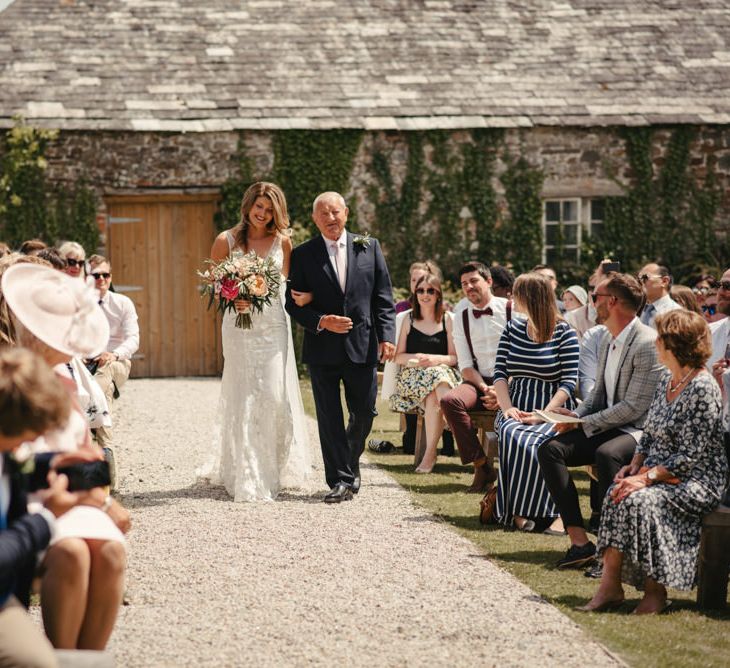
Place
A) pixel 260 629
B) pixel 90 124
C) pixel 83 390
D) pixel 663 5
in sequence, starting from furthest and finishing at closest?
1. pixel 663 5
2. pixel 90 124
3. pixel 83 390
4. pixel 260 629

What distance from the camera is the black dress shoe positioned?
25.1ft

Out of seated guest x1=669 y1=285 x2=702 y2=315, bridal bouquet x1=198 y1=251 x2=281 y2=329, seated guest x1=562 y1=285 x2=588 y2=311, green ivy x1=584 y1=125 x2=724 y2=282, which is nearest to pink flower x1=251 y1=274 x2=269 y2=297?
bridal bouquet x1=198 y1=251 x2=281 y2=329

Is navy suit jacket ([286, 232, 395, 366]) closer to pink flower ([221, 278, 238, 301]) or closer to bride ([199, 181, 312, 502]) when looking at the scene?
bride ([199, 181, 312, 502])

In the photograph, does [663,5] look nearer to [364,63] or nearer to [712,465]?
[364,63]

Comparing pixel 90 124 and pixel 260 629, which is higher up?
pixel 90 124

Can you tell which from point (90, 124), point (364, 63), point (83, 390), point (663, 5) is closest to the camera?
point (83, 390)

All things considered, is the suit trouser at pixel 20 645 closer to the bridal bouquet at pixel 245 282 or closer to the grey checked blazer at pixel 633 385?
the grey checked blazer at pixel 633 385

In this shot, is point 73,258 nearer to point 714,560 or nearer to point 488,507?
point 488,507

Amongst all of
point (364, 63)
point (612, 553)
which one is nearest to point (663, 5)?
point (364, 63)

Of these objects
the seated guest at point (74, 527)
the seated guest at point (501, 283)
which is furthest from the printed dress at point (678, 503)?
the seated guest at point (501, 283)

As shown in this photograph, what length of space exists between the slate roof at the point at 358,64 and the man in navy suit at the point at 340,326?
921cm

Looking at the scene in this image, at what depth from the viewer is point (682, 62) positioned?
61.5 feet

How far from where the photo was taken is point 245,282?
7.75 m

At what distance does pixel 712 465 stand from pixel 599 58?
14464mm
